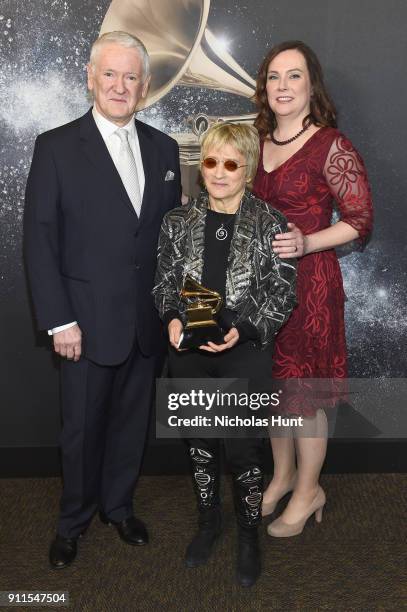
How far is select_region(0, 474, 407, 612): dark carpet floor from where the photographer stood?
2.51 m

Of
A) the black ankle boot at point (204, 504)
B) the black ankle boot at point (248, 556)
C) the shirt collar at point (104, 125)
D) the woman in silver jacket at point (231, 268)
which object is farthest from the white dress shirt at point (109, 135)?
the black ankle boot at point (248, 556)

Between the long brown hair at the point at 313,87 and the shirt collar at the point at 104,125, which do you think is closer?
the shirt collar at the point at 104,125

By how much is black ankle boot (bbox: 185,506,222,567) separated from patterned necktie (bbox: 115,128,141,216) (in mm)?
1126

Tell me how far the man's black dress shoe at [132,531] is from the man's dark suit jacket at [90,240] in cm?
70

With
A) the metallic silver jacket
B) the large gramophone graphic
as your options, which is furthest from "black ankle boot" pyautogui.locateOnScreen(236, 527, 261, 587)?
the large gramophone graphic

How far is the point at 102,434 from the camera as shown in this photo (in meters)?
2.76

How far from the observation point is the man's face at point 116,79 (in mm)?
2428

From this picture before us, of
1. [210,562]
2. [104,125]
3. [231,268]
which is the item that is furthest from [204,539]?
[104,125]

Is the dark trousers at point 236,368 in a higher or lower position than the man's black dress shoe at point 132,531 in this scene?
higher

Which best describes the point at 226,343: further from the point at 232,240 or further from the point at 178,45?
the point at 178,45

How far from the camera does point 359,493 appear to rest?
3305mm

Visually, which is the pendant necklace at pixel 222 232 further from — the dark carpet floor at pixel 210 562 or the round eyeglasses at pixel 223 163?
the dark carpet floor at pixel 210 562

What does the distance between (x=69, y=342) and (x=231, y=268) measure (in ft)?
1.94

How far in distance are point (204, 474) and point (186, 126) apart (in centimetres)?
144
